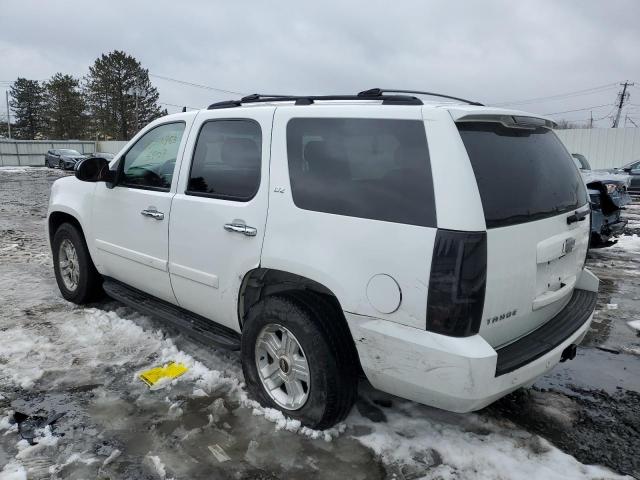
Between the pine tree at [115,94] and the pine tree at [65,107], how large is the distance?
1.43 meters

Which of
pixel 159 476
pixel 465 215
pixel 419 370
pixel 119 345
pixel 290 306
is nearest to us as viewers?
pixel 465 215

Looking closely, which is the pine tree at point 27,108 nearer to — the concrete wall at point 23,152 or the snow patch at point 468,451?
the concrete wall at point 23,152

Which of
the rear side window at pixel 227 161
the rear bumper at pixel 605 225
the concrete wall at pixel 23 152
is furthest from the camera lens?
the concrete wall at pixel 23 152

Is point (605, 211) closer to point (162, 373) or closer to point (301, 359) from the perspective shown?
point (301, 359)

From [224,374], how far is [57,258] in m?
2.70

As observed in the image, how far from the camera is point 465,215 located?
225 centimetres

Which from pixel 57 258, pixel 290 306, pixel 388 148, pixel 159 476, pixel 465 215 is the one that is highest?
pixel 388 148

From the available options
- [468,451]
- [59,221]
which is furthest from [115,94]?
[468,451]

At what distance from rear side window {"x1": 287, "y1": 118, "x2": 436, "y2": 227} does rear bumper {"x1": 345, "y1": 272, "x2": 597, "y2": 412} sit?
1.83 ft

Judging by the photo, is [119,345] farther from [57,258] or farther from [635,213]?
[635,213]

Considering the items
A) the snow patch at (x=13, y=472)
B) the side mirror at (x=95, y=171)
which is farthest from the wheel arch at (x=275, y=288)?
the side mirror at (x=95, y=171)

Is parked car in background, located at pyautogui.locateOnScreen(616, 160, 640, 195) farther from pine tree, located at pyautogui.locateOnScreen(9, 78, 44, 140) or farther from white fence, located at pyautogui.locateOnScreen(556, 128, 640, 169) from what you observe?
pine tree, located at pyautogui.locateOnScreen(9, 78, 44, 140)

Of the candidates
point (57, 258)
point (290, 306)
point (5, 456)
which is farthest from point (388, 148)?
point (57, 258)

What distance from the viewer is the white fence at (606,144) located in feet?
77.0
